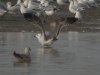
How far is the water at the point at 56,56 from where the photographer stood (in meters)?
13.6

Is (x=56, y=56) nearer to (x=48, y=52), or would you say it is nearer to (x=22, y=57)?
(x=48, y=52)

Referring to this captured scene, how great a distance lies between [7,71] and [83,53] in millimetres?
3623

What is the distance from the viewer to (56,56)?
1609 centimetres

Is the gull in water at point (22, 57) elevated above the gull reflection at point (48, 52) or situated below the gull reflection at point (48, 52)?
above

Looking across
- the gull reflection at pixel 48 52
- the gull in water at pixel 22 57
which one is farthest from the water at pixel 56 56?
the gull in water at pixel 22 57

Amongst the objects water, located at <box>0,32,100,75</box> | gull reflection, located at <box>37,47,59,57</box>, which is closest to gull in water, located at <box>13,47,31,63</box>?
water, located at <box>0,32,100,75</box>

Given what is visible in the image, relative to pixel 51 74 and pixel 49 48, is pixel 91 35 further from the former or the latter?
pixel 51 74

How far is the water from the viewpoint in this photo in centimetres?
1359

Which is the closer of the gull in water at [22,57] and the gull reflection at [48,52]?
the gull in water at [22,57]

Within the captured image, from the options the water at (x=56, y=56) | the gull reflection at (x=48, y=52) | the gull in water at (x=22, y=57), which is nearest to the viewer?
the water at (x=56, y=56)

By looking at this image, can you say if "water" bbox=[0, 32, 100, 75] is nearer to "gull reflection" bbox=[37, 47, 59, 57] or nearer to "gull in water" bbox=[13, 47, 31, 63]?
"gull reflection" bbox=[37, 47, 59, 57]

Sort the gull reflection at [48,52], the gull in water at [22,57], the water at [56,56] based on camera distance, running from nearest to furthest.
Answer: the water at [56,56], the gull in water at [22,57], the gull reflection at [48,52]

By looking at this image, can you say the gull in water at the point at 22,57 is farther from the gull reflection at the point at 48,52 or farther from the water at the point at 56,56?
the gull reflection at the point at 48,52

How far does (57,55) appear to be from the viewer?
53.5 ft
